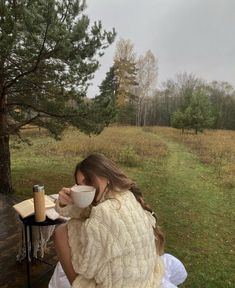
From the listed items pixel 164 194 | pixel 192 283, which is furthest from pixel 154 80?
pixel 192 283

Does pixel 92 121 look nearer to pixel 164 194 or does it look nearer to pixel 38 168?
pixel 164 194

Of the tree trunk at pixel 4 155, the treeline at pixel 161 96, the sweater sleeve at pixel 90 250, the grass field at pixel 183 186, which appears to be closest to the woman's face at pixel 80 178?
the sweater sleeve at pixel 90 250

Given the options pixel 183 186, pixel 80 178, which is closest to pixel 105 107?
pixel 183 186

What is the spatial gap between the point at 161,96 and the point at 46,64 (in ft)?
128

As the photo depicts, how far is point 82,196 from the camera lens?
5.15 ft

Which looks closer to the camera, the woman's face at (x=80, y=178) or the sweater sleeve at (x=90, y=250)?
the sweater sleeve at (x=90, y=250)

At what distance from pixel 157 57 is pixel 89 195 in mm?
31974

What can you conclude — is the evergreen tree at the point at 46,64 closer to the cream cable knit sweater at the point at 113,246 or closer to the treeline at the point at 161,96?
the treeline at the point at 161,96

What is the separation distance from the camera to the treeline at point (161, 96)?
23.5 metres

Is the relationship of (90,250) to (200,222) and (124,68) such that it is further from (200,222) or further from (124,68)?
(124,68)

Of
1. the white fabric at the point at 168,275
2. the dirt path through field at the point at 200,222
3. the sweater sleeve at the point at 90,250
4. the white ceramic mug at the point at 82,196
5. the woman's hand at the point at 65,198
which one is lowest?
the dirt path through field at the point at 200,222

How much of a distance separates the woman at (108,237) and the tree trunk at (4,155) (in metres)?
5.08

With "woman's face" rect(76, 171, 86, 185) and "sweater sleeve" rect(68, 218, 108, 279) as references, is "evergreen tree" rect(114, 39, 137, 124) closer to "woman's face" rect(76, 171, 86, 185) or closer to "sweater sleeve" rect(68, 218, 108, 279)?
"woman's face" rect(76, 171, 86, 185)

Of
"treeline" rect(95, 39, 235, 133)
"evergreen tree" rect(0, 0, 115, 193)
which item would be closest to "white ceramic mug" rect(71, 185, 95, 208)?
"evergreen tree" rect(0, 0, 115, 193)
